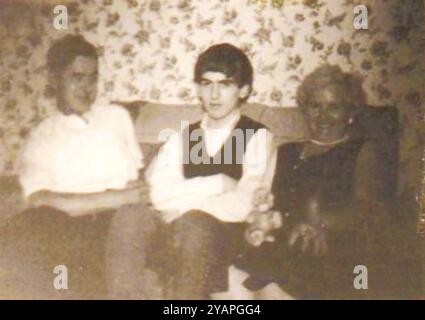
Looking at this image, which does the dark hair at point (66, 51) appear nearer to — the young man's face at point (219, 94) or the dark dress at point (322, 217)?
the young man's face at point (219, 94)

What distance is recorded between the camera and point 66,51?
1.63 meters

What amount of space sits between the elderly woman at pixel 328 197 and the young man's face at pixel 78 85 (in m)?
0.61

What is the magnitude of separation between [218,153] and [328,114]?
1.16 ft

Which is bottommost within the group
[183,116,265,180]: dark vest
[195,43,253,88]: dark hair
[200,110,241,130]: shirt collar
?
[183,116,265,180]: dark vest

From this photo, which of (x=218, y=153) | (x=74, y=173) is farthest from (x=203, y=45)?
(x=74, y=173)

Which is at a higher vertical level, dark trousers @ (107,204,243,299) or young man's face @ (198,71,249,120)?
young man's face @ (198,71,249,120)

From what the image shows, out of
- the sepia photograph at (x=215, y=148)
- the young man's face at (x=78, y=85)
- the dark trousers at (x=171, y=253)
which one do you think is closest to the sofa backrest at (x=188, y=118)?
the sepia photograph at (x=215, y=148)

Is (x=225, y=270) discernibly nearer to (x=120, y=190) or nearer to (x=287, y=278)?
(x=287, y=278)

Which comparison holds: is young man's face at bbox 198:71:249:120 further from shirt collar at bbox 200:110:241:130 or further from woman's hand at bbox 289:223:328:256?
woman's hand at bbox 289:223:328:256

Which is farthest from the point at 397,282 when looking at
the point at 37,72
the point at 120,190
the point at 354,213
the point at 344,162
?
the point at 37,72

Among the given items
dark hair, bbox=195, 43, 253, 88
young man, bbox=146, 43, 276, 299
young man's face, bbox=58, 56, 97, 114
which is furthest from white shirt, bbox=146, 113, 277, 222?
young man's face, bbox=58, 56, 97, 114

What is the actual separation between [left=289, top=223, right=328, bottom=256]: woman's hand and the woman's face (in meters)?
0.27

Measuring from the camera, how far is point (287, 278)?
1.62 m

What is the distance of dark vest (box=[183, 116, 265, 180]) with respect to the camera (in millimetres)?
1615
